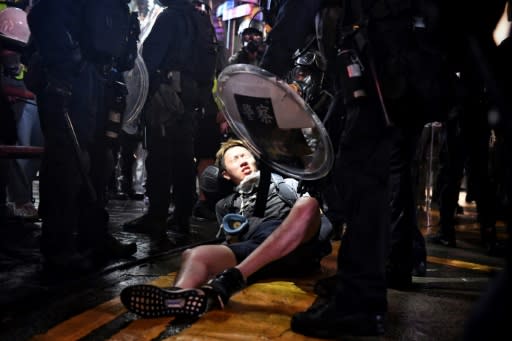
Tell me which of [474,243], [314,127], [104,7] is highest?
[104,7]

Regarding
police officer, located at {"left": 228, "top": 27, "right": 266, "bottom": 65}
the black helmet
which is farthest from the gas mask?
police officer, located at {"left": 228, "top": 27, "right": 266, "bottom": 65}

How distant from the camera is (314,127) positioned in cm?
185

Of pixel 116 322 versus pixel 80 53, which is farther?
pixel 80 53

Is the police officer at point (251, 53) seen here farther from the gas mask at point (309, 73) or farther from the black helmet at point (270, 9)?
the black helmet at point (270, 9)

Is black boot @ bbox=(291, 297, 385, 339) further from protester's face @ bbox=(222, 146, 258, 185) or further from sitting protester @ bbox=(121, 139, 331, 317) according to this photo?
protester's face @ bbox=(222, 146, 258, 185)

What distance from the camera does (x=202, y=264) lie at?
2074 millimetres

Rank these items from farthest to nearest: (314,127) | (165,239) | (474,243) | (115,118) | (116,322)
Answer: (474,243) < (165,239) < (115,118) < (314,127) < (116,322)

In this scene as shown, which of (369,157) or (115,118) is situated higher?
(115,118)

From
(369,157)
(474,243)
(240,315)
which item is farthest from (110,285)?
(474,243)

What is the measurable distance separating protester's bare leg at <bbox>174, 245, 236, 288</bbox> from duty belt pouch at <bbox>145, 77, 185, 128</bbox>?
159 centimetres

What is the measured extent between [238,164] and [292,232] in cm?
90

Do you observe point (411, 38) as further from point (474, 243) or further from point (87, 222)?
point (474, 243)

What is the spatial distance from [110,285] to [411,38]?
5.62 feet

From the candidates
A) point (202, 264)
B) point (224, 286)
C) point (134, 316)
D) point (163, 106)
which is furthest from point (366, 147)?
point (163, 106)
